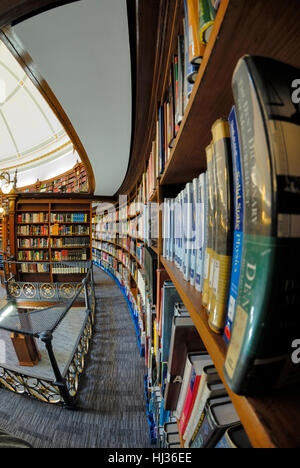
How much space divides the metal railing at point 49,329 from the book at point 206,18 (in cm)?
166

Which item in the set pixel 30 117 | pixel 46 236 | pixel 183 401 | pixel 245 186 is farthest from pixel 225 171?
pixel 30 117

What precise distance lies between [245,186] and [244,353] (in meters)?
0.18

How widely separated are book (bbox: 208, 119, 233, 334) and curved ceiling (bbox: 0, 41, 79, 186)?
22.3ft

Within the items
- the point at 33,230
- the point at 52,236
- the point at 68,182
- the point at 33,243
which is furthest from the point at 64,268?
the point at 68,182

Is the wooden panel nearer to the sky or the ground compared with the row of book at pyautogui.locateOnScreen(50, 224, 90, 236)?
nearer to the sky

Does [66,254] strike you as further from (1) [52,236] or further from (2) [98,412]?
(2) [98,412]

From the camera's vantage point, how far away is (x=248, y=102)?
0.19 m

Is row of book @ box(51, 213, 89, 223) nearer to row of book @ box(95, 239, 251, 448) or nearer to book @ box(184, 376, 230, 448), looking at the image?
row of book @ box(95, 239, 251, 448)

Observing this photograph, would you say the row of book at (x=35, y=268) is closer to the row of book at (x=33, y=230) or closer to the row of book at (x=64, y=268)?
the row of book at (x=64, y=268)

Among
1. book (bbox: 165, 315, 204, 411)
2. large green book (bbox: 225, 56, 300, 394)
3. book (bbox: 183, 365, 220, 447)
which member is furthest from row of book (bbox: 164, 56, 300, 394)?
book (bbox: 165, 315, 204, 411)

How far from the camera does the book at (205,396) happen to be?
36 centimetres

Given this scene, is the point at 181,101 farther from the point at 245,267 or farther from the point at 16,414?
the point at 16,414

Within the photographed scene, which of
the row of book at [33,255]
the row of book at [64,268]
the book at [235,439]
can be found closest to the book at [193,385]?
the book at [235,439]

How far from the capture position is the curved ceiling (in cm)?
Result: 558
